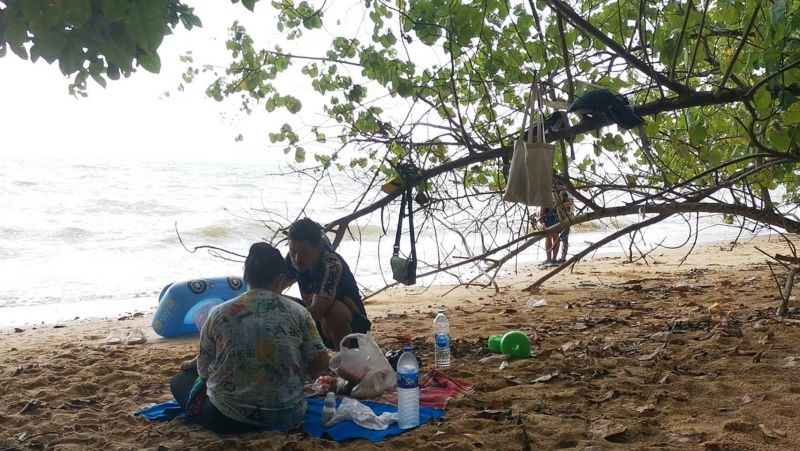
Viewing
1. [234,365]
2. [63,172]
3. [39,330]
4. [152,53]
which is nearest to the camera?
[152,53]

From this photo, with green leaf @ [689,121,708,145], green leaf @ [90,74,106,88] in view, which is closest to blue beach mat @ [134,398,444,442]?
green leaf @ [90,74,106,88]

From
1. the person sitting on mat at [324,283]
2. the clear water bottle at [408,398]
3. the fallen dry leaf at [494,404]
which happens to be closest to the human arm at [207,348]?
the clear water bottle at [408,398]

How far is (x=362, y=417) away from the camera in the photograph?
337 cm

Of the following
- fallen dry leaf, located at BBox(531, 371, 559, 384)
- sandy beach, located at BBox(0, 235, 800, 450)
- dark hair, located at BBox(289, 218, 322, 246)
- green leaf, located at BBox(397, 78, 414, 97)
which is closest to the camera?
sandy beach, located at BBox(0, 235, 800, 450)

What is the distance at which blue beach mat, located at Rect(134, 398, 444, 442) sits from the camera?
127 inches

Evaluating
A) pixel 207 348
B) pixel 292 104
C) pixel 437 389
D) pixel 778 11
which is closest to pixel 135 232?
pixel 292 104

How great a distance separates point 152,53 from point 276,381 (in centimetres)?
163

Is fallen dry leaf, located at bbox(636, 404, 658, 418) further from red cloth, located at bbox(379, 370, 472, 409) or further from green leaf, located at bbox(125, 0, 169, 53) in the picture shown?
green leaf, located at bbox(125, 0, 169, 53)

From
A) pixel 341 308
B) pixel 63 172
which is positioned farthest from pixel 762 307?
pixel 63 172

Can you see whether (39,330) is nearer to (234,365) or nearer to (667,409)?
(234,365)

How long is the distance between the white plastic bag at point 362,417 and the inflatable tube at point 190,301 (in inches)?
102

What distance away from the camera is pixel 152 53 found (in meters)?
2.14

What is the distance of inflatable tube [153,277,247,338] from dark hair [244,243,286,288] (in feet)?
8.82

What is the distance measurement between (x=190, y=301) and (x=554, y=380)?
11.2 feet
